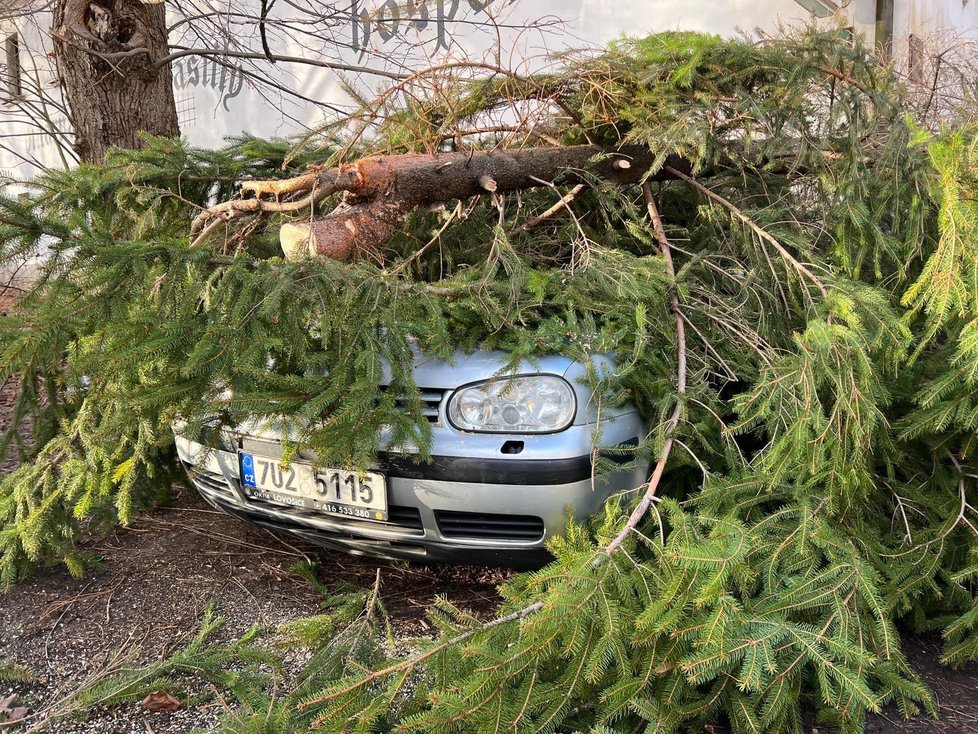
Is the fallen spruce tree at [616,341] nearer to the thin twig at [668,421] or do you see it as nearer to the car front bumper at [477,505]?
the thin twig at [668,421]

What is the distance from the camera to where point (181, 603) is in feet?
9.36

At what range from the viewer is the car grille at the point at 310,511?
2.50 meters

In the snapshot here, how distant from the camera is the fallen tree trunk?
9.74 feet

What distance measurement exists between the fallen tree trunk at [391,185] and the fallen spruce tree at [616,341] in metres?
0.01

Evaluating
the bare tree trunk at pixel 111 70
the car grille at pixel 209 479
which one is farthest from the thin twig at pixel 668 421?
the bare tree trunk at pixel 111 70

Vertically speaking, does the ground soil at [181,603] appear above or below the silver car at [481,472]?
below

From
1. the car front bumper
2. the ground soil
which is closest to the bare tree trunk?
the ground soil

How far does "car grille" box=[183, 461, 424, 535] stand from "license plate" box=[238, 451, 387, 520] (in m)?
0.03

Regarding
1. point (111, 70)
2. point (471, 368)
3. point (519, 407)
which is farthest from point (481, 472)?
point (111, 70)

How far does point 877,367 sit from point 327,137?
2.30m

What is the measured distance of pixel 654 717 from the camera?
6.24 feet

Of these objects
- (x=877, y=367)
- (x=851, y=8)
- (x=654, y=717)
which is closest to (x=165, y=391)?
(x=654, y=717)

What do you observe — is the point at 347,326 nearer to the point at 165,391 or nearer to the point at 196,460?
the point at 165,391

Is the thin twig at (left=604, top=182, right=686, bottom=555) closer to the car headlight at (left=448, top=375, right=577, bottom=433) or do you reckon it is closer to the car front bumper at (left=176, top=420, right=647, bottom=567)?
the car front bumper at (left=176, top=420, right=647, bottom=567)
